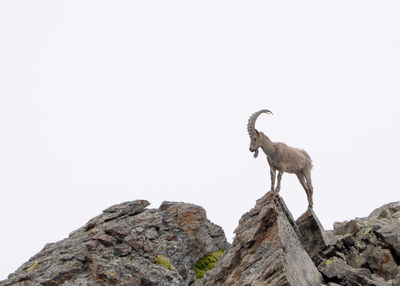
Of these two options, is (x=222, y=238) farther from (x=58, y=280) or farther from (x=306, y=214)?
(x=58, y=280)

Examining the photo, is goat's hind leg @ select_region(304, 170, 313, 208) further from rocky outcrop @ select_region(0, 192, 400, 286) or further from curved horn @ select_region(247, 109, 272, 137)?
curved horn @ select_region(247, 109, 272, 137)

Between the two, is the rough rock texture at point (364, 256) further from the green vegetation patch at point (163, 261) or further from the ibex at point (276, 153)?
the green vegetation patch at point (163, 261)

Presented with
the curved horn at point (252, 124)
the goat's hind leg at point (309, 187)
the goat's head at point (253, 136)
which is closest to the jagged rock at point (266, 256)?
the goat's head at point (253, 136)

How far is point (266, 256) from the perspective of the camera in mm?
12859

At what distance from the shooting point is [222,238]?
21.0 meters

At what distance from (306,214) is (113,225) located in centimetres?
849

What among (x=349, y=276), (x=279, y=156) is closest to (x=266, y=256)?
(x=349, y=276)

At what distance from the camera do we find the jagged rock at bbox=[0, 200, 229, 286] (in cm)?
1642

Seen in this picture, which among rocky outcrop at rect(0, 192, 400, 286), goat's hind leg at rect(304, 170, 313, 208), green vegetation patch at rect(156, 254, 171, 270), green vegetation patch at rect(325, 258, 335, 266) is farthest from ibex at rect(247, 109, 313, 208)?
green vegetation patch at rect(156, 254, 171, 270)

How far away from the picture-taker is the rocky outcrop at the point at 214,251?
42.3ft

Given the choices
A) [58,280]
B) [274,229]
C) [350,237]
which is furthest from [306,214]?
[58,280]

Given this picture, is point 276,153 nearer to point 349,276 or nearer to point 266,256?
point 266,256

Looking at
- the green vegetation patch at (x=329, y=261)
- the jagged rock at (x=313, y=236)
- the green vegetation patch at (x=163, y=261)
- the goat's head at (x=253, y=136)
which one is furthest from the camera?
the goat's head at (x=253, y=136)

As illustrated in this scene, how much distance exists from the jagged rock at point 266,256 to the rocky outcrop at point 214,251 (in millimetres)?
35
